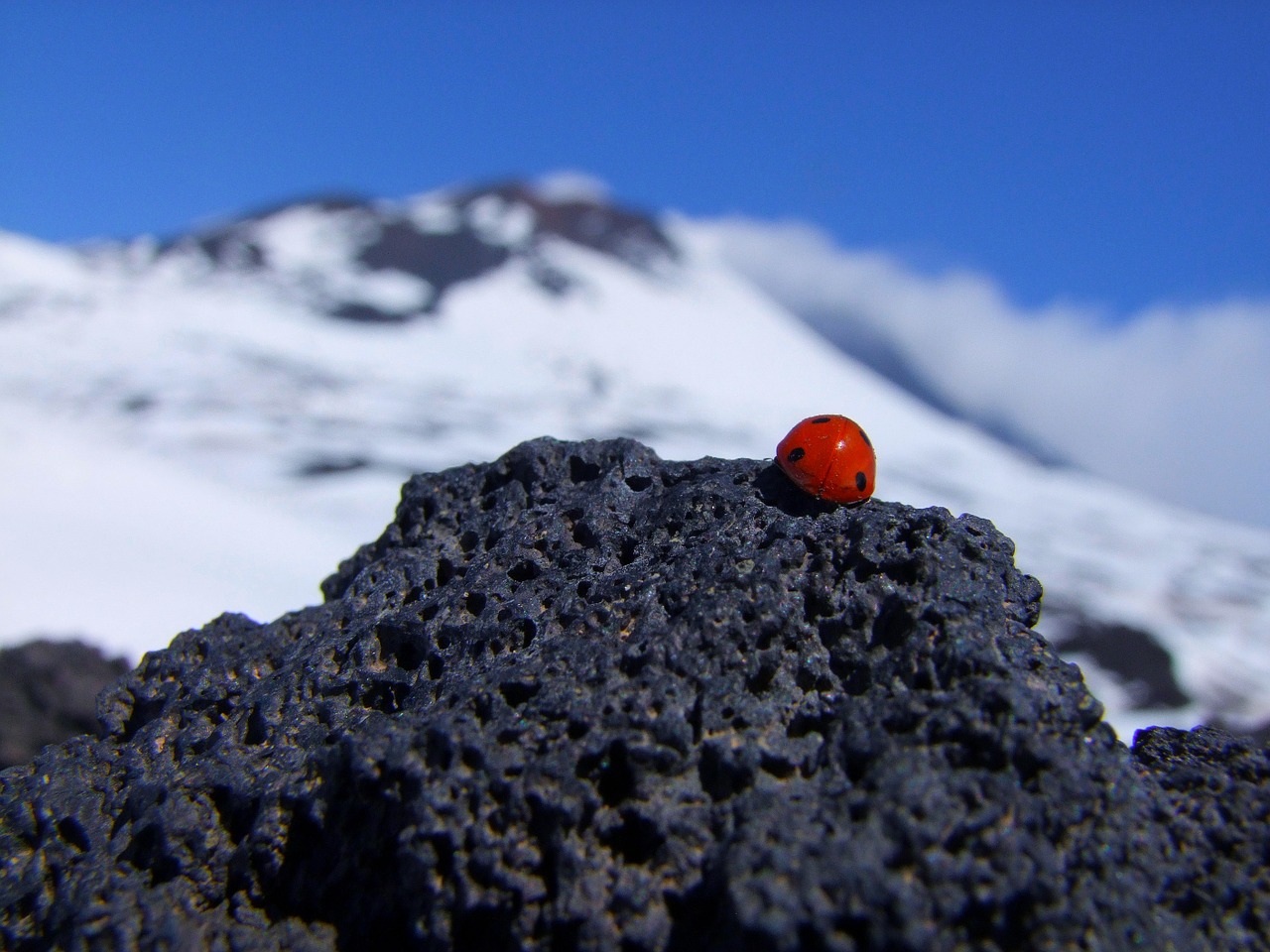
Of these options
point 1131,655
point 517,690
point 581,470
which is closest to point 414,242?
point 1131,655

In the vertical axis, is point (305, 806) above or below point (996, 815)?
below

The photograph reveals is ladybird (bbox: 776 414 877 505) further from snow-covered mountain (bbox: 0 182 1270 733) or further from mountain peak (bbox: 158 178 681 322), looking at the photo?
mountain peak (bbox: 158 178 681 322)

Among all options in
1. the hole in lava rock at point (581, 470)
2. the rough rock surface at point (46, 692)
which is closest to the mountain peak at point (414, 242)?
the rough rock surface at point (46, 692)

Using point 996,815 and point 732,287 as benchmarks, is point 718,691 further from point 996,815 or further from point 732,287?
point 732,287

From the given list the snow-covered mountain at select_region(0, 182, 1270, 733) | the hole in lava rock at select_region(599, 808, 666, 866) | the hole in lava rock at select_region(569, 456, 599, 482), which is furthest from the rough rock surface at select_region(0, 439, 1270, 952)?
the snow-covered mountain at select_region(0, 182, 1270, 733)

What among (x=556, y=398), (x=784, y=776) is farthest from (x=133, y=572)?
(x=556, y=398)

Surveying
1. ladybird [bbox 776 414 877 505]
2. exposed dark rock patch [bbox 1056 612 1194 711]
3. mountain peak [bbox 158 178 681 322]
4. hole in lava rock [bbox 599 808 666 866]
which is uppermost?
mountain peak [bbox 158 178 681 322]

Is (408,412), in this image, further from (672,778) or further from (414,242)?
(414,242)
